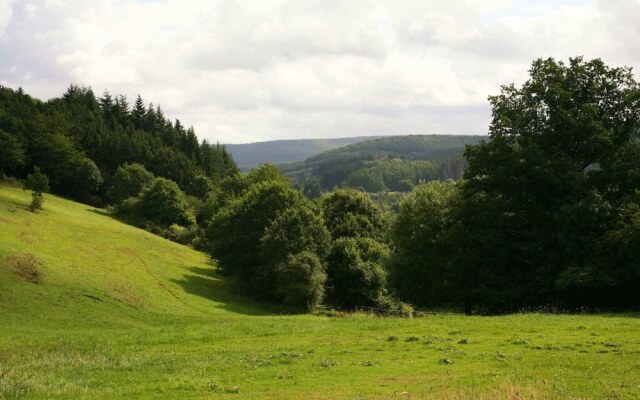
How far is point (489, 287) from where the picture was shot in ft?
134

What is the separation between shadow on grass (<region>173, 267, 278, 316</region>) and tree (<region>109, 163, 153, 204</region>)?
49234mm

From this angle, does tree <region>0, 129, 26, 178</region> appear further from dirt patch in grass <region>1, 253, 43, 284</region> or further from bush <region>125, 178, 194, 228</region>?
dirt patch in grass <region>1, 253, 43, 284</region>

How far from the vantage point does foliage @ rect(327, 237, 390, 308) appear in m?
70.3

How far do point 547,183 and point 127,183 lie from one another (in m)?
102

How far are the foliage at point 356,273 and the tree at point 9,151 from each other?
69671mm

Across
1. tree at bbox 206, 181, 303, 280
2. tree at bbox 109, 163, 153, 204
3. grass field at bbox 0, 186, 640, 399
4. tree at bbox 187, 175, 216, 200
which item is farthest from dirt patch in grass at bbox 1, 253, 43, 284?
tree at bbox 187, 175, 216, 200

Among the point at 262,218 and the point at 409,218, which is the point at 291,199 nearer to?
the point at 262,218

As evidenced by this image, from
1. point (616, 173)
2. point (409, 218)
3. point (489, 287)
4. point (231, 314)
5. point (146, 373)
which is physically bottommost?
point (231, 314)

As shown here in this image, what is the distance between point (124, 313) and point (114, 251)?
26957mm

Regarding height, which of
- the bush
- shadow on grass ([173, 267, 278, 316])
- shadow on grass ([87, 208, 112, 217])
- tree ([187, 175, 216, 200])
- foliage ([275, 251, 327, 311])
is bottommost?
shadow on grass ([173, 267, 278, 316])

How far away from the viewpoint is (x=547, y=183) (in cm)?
3994

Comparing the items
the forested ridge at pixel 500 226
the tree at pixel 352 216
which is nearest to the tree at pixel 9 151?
the forested ridge at pixel 500 226

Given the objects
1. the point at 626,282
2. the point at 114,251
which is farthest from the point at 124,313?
the point at 626,282

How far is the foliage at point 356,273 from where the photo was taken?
7031cm
